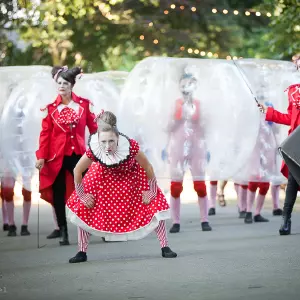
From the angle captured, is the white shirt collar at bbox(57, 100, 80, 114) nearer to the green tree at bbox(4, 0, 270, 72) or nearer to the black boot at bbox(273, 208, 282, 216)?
the black boot at bbox(273, 208, 282, 216)

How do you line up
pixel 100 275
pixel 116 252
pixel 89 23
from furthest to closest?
pixel 89 23 < pixel 116 252 < pixel 100 275

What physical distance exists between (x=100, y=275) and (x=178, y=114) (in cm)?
444

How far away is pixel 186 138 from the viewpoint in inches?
555

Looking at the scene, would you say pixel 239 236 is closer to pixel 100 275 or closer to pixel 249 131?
pixel 249 131

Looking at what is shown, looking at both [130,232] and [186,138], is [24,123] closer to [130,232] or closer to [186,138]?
[186,138]

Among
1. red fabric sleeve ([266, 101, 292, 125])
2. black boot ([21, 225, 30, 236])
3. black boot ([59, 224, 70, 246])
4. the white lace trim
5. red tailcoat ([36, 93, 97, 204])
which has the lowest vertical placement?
black boot ([21, 225, 30, 236])

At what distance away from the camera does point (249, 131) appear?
14906mm

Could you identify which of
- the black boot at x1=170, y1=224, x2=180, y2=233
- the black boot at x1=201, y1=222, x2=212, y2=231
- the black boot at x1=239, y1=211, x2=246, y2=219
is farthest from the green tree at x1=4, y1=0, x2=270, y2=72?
the black boot at x1=170, y1=224, x2=180, y2=233

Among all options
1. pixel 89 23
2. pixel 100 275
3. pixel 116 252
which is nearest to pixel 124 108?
pixel 116 252

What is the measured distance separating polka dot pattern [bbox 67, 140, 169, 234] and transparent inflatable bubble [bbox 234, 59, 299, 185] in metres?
4.37

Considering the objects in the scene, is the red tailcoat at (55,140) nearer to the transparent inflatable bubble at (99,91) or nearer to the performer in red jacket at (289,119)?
the performer in red jacket at (289,119)

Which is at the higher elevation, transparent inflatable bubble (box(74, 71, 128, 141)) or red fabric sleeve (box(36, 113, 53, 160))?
transparent inflatable bubble (box(74, 71, 128, 141))

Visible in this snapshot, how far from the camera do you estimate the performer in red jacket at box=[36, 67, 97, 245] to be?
12.9 meters

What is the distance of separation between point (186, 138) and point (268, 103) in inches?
63.1
